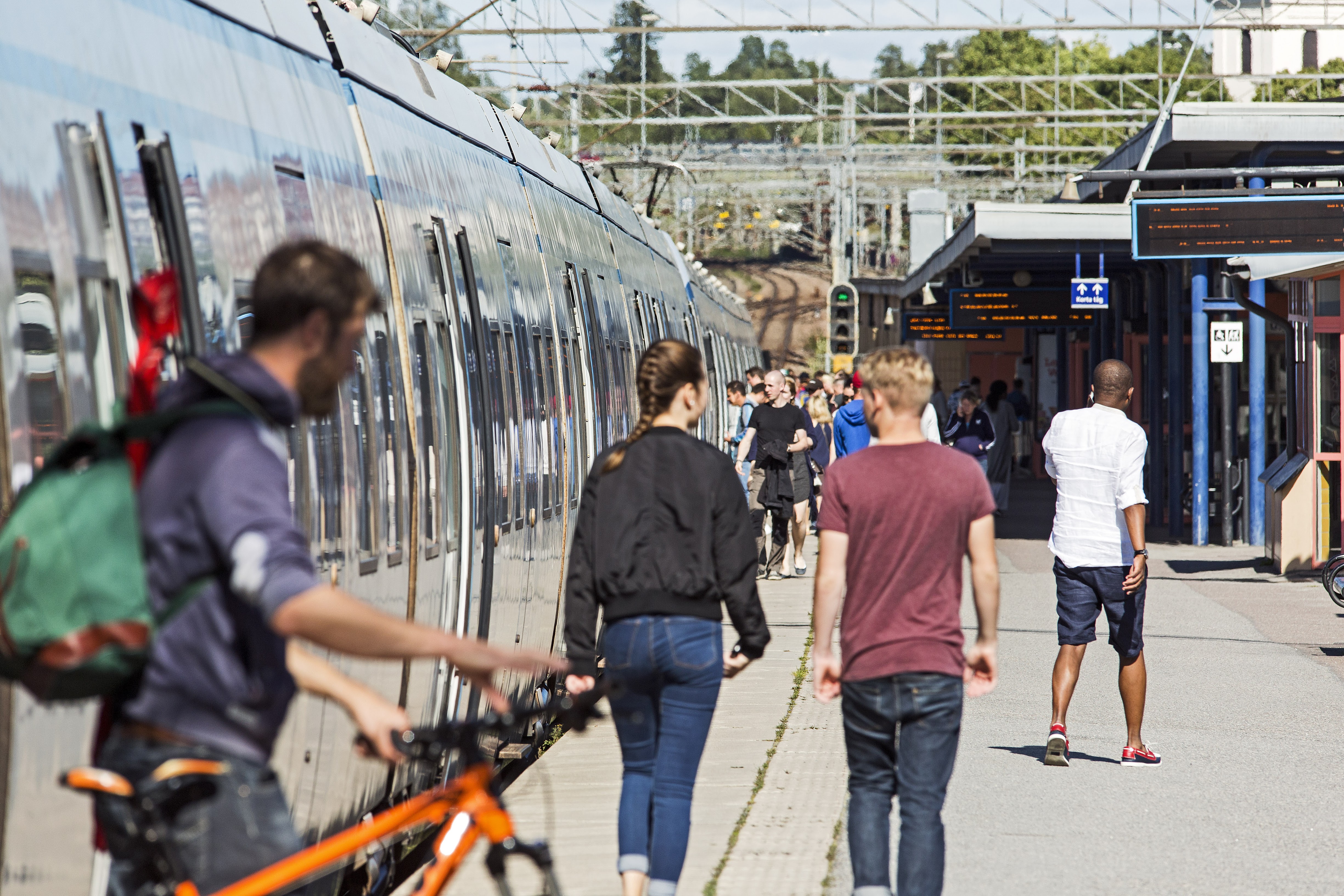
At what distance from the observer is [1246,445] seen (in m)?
22.2

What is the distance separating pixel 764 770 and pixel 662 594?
326cm

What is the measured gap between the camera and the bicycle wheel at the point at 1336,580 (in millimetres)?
14359

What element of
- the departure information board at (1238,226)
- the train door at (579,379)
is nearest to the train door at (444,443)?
the train door at (579,379)

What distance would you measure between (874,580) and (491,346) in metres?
3.44

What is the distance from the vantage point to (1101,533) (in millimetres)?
8539

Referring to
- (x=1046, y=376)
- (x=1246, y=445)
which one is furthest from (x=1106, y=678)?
(x=1046, y=376)

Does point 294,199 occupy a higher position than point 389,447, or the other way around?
point 294,199

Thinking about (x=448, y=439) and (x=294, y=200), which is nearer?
(x=294, y=200)

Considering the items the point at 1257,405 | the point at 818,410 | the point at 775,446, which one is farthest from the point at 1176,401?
the point at 775,446

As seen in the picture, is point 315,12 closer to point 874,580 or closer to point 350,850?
point 874,580

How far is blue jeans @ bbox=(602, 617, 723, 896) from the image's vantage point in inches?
216

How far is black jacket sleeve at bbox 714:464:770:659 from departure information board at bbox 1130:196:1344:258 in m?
13.1

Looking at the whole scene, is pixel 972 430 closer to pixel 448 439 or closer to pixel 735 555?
pixel 448 439

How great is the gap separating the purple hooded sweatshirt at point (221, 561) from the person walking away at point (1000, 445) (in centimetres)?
2209
